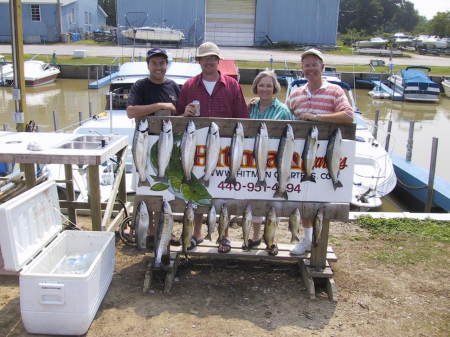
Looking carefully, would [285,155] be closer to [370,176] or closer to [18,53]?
[18,53]

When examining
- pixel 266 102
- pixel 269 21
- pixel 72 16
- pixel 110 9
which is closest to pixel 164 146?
pixel 266 102

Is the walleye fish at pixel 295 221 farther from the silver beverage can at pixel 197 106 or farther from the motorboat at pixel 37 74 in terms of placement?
the motorboat at pixel 37 74

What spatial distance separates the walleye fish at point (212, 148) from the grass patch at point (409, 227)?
2692 mm

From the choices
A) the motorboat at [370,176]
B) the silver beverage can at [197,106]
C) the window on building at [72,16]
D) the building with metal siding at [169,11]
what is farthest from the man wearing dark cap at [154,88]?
the window on building at [72,16]

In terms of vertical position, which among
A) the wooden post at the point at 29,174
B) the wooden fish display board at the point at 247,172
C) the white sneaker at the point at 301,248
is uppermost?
the wooden fish display board at the point at 247,172

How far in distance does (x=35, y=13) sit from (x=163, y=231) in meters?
42.7

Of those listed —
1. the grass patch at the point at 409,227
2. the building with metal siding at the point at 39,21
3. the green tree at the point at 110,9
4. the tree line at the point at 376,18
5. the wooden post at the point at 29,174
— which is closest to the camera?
the wooden post at the point at 29,174

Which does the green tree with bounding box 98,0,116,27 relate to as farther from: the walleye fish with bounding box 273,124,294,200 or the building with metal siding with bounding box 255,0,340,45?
the walleye fish with bounding box 273,124,294,200

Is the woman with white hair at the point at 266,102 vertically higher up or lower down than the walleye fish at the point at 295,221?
higher up

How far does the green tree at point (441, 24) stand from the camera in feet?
229

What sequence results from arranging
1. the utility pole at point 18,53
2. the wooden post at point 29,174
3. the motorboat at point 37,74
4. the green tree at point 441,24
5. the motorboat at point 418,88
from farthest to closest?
the green tree at point 441,24, the motorboat at point 418,88, the motorboat at point 37,74, the utility pole at point 18,53, the wooden post at point 29,174

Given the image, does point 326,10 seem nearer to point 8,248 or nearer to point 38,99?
point 38,99

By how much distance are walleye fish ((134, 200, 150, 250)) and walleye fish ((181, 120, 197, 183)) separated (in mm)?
516

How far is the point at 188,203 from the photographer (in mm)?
3959
